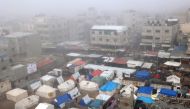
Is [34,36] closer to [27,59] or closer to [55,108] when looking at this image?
[27,59]

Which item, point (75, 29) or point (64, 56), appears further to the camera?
point (75, 29)

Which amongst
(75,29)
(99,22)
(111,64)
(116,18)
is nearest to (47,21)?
(75,29)

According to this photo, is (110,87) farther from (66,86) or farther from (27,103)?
(27,103)

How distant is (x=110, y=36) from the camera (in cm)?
3609

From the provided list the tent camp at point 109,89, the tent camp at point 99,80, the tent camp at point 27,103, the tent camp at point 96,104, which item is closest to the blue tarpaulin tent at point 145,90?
the tent camp at point 109,89

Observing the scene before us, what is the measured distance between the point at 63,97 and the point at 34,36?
14.0 m

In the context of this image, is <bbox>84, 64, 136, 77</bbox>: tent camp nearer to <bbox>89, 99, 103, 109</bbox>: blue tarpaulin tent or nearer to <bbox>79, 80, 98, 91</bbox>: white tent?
<bbox>79, 80, 98, 91</bbox>: white tent

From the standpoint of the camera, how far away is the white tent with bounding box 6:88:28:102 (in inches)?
840

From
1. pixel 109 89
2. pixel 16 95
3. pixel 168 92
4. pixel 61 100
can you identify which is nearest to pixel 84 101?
pixel 61 100

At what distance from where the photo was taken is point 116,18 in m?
45.7

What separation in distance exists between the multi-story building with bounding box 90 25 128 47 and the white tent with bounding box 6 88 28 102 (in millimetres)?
17482

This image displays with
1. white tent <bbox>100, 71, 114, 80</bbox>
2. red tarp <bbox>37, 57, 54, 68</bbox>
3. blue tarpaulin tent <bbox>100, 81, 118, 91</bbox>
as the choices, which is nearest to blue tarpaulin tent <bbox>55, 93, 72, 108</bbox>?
blue tarpaulin tent <bbox>100, 81, 118, 91</bbox>

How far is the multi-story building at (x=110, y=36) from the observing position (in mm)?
35500

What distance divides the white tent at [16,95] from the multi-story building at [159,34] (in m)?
19.7
